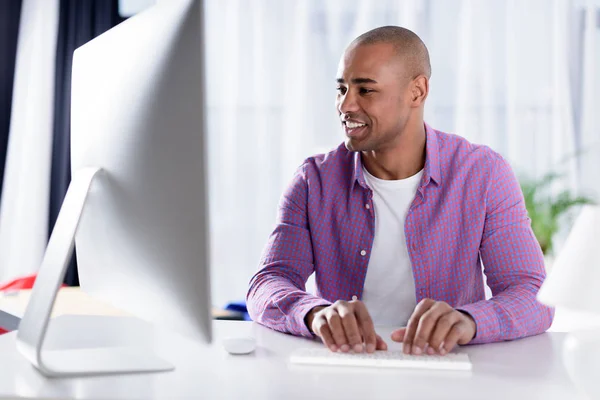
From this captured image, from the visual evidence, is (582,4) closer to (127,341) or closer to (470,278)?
(470,278)

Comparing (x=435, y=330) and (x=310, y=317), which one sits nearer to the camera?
(x=435, y=330)

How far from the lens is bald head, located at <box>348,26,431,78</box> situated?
209cm

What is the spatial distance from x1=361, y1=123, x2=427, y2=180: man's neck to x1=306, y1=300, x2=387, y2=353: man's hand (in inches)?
27.4

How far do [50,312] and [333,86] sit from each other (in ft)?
10.1

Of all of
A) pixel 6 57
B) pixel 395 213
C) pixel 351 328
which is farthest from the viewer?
pixel 6 57

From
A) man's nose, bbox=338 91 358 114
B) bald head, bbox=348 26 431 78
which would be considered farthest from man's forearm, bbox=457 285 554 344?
bald head, bbox=348 26 431 78

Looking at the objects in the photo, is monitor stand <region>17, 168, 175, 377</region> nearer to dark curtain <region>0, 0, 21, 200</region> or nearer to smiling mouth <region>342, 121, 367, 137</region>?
smiling mouth <region>342, 121, 367, 137</region>

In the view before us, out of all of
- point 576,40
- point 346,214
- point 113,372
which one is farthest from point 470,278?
point 576,40

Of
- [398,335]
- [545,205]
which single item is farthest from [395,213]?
[545,205]

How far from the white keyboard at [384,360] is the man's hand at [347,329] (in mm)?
21

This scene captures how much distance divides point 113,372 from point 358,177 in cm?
99

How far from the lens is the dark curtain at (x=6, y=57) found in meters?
4.21

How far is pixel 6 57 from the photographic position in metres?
4.25

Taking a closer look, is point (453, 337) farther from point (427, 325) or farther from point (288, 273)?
point (288, 273)
